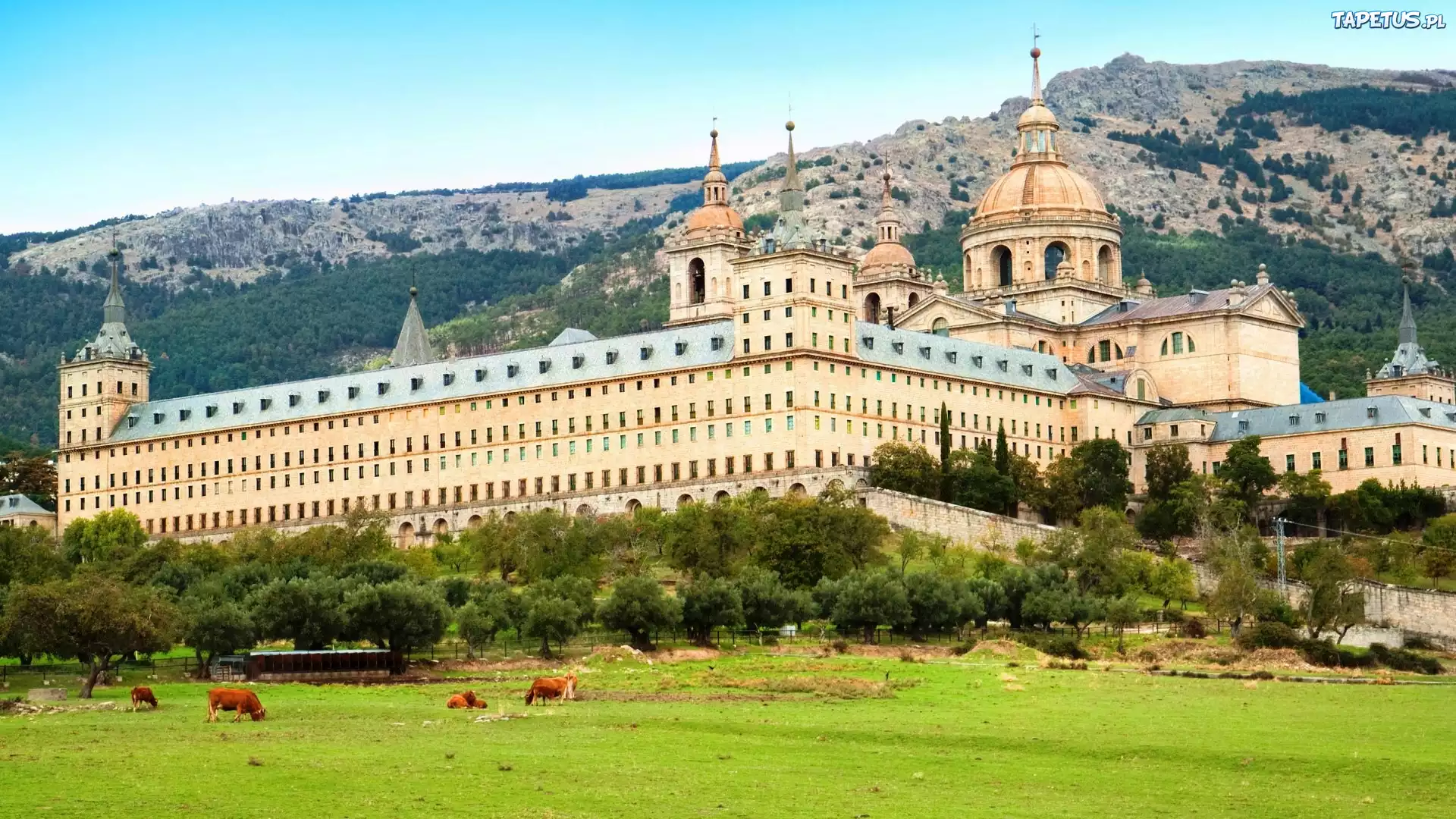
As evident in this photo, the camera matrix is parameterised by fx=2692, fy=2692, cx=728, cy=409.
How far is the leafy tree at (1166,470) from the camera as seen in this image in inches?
5950

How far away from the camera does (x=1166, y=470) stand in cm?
15200

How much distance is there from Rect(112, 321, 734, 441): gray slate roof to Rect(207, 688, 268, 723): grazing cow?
8391 centimetres

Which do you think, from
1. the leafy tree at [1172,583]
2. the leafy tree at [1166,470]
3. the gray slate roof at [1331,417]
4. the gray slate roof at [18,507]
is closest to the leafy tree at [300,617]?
the leafy tree at [1172,583]

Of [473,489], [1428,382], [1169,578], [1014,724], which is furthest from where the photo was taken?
[1428,382]

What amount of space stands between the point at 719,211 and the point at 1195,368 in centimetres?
3618

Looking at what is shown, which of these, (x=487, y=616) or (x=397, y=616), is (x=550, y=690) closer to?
(x=397, y=616)

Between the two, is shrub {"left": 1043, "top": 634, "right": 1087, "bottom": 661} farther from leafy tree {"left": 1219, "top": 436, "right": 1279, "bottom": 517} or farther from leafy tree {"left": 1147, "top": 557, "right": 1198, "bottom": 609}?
leafy tree {"left": 1219, "top": 436, "right": 1279, "bottom": 517}

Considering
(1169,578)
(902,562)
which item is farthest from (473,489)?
(1169,578)

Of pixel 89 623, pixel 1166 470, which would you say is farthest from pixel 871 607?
pixel 1166 470

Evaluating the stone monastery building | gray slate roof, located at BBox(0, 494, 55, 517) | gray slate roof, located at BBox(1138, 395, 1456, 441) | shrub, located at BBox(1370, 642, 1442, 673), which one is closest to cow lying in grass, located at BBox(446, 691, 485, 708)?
shrub, located at BBox(1370, 642, 1442, 673)

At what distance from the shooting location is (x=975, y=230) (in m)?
184

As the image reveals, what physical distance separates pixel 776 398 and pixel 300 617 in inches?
2085

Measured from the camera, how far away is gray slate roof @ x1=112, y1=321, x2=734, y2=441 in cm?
15762

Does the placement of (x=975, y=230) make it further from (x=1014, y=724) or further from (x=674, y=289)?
(x=1014, y=724)
